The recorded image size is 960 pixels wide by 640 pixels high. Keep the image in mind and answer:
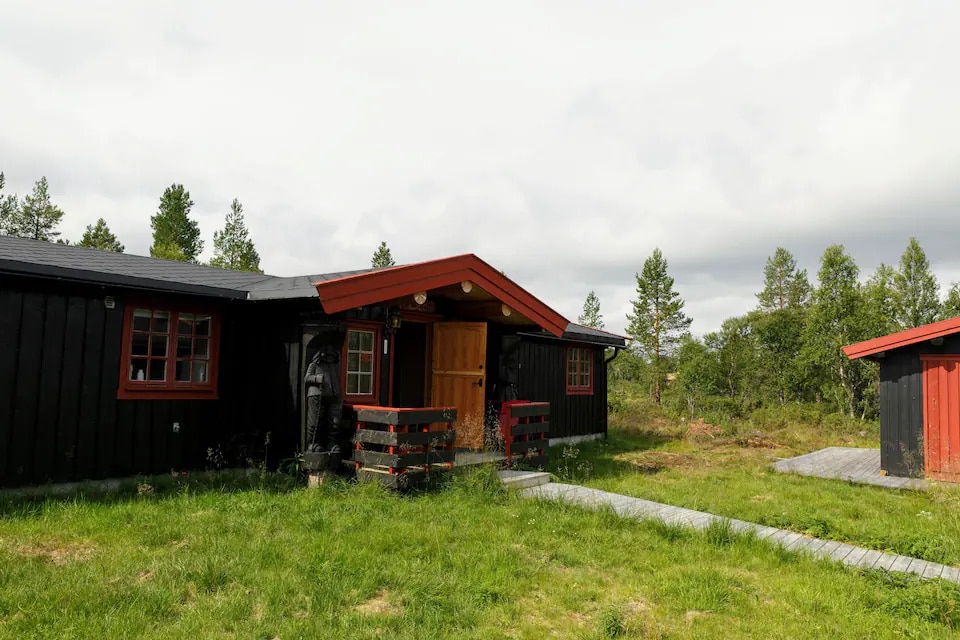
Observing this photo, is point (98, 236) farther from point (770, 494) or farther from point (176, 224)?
point (770, 494)

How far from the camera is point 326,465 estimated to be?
709cm

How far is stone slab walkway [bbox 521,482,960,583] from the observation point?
4963mm

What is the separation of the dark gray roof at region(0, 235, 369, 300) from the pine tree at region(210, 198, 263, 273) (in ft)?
88.3

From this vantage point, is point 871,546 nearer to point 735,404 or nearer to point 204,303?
point 204,303

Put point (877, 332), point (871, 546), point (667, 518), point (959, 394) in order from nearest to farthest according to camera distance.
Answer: point (871, 546) → point (667, 518) → point (959, 394) → point (877, 332)

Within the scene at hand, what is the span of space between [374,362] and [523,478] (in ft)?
8.62

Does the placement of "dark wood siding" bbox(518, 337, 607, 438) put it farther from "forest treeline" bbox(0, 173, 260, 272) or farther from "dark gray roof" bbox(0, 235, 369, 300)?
"forest treeline" bbox(0, 173, 260, 272)

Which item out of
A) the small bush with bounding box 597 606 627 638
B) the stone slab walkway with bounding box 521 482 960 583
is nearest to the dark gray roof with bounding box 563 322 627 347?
the stone slab walkway with bounding box 521 482 960 583

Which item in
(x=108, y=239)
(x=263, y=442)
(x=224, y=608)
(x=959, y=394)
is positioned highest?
(x=108, y=239)

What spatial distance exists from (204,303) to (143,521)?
126 inches

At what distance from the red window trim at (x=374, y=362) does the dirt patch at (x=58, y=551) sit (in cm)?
360

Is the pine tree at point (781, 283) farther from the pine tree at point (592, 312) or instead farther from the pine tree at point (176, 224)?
the pine tree at point (176, 224)

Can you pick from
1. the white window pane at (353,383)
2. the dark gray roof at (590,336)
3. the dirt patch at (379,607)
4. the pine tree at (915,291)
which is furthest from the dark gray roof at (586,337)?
the pine tree at (915,291)

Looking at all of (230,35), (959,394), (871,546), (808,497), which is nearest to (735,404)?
(959,394)
